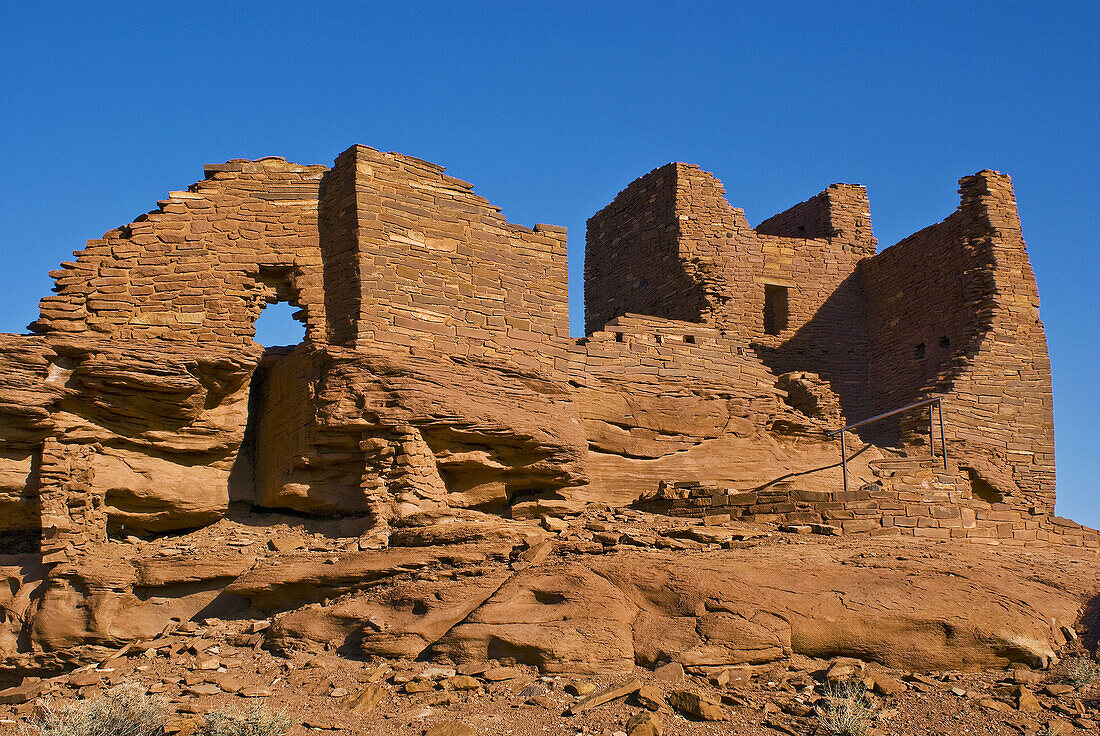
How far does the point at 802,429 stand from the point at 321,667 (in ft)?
32.8

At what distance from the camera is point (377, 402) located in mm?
14617

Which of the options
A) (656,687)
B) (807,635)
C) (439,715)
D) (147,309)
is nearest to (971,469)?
(807,635)

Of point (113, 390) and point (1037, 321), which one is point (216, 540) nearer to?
point (113, 390)

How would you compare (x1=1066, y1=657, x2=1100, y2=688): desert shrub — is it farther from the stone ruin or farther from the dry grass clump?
the dry grass clump

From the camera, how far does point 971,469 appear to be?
1928 cm

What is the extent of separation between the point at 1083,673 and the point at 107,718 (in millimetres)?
9184

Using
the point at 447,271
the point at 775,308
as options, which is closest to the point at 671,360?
the point at 447,271

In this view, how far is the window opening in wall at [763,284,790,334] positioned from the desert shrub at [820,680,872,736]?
42.7ft

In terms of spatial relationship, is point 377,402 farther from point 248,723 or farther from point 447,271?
point 248,723

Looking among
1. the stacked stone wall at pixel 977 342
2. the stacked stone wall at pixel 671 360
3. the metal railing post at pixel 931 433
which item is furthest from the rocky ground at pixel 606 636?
the stacked stone wall at pixel 977 342

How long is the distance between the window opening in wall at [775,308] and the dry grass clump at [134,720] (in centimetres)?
1495

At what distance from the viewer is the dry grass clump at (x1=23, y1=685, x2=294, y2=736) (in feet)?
33.4

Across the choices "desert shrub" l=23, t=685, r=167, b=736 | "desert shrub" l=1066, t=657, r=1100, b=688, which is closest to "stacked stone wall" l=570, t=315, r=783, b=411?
"desert shrub" l=1066, t=657, r=1100, b=688

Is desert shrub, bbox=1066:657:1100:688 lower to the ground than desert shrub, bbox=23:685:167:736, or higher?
higher
